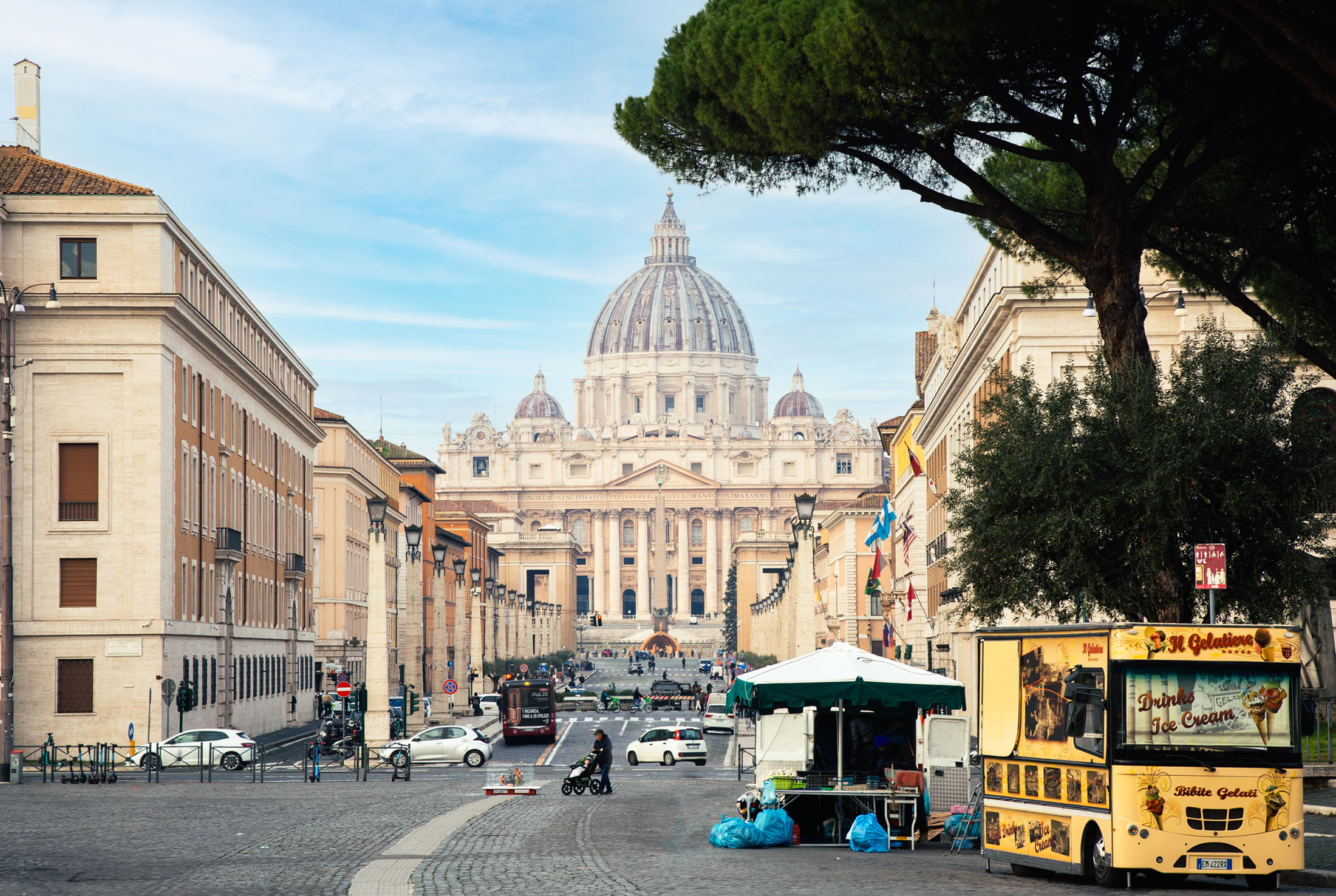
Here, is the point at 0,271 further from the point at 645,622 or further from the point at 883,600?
the point at 645,622

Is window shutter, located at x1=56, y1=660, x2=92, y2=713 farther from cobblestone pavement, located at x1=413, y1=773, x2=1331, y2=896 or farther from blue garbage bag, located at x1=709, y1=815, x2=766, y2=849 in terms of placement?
blue garbage bag, located at x1=709, y1=815, x2=766, y2=849

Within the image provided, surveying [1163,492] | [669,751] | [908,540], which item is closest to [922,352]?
[908,540]

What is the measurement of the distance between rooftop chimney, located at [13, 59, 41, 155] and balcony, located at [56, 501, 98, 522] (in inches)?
438

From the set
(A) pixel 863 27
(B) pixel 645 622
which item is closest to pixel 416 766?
(A) pixel 863 27

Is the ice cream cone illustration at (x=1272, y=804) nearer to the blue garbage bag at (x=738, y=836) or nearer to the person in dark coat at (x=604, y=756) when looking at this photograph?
the blue garbage bag at (x=738, y=836)

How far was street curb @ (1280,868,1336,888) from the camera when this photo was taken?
50.9ft

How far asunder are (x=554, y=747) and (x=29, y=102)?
2339cm

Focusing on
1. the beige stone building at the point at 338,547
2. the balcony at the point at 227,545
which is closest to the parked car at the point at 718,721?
the beige stone building at the point at 338,547

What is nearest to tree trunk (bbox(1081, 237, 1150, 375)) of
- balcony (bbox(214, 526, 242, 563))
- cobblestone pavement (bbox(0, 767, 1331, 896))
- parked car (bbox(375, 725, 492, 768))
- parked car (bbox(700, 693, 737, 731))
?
cobblestone pavement (bbox(0, 767, 1331, 896))

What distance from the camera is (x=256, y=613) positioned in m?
56.6

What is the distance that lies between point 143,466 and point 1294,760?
32.3 m

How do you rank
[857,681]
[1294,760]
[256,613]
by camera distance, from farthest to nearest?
[256,613] → [857,681] → [1294,760]

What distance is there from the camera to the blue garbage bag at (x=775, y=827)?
19.7 metres

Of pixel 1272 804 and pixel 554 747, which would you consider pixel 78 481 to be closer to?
pixel 554 747
